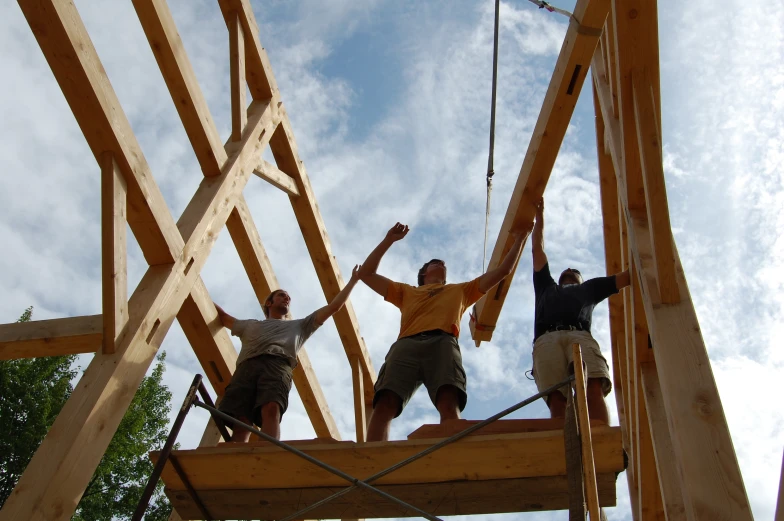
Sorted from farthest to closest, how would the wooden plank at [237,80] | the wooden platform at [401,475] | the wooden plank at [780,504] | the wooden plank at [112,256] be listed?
1. the wooden plank at [237,80]
2. the wooden plank at [112,256]
3. the wooden platform at [401,475]
4. the wooden plank at [780,504]

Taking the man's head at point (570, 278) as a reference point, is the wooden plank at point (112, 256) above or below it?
below

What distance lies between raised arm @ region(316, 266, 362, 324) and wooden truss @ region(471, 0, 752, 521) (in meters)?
1.13

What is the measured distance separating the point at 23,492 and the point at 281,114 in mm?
3094

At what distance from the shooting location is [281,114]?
205 inches

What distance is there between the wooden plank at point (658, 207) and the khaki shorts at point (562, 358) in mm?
723

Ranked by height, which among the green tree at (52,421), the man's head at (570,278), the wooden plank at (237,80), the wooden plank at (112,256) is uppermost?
the green tree at (52,421)

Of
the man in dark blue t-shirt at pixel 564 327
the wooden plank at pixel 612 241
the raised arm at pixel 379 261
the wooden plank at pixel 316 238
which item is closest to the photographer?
the man in dark blue t-shirt at pixel 564 327

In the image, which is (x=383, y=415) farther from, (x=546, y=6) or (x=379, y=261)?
(x=546, y=6)

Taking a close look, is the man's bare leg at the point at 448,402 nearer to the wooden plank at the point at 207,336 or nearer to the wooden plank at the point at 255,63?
the wooden plank at the point at 207,336

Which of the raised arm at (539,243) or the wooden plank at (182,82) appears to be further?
the raised arm at (539,243)

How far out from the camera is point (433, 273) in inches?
166

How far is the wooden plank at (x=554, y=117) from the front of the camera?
4078 mm

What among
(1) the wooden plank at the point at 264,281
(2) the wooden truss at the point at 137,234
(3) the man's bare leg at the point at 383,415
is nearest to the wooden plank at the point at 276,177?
(2) the wooden truss at the point at 137,234

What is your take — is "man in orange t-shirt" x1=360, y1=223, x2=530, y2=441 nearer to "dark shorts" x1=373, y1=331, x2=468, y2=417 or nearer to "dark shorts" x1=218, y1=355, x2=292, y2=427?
"dark shorts" x1=373, y1=331, x2=468, y2=417
